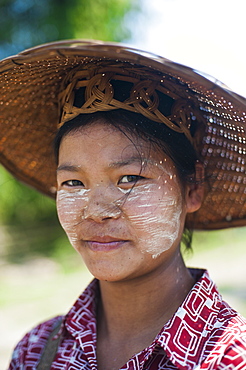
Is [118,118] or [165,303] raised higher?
[118,118]

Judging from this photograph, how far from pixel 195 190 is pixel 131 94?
1.36 ft

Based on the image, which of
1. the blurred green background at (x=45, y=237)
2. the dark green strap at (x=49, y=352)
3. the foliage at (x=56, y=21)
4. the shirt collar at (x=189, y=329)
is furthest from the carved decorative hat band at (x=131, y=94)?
the foliage at (x=56, y=21)

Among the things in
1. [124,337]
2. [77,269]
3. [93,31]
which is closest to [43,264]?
[77,269]

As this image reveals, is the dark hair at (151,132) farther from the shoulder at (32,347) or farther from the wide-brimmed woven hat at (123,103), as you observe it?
the shoulder at (32,347)

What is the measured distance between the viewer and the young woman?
1.22m

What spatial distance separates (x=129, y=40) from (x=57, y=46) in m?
7.41

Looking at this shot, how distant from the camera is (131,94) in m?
1.29

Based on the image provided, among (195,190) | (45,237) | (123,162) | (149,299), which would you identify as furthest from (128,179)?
(45,237)

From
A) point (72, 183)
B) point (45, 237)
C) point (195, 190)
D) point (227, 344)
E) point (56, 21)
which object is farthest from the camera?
point (45, 237)

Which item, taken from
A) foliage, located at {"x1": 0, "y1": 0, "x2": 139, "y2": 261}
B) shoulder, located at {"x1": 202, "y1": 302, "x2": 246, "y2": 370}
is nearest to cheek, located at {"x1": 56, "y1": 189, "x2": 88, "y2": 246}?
shoulder, located at {"x1": 202, "y1": 302, "x2": 246, "y2": 370}

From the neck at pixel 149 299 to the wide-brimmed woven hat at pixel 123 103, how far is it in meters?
0.38

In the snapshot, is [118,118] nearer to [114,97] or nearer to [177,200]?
[114,97]

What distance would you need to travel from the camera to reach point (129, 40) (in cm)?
802

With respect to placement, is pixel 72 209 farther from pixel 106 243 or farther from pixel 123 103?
pixel 123 103
